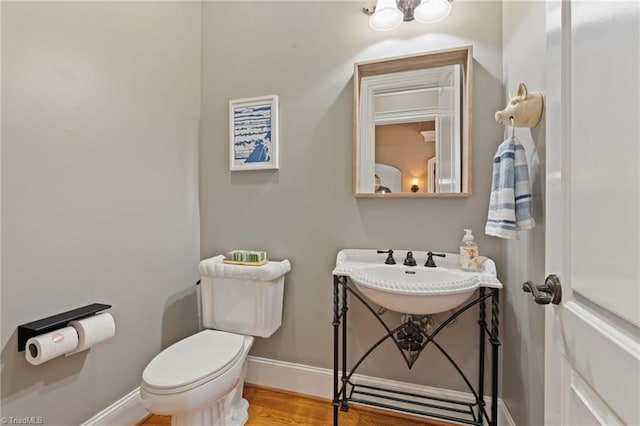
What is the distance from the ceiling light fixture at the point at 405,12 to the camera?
1.42m

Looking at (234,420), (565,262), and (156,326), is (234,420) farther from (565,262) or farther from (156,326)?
(565,262)

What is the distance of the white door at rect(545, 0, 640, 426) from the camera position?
0.44m

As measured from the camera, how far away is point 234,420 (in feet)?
4.79

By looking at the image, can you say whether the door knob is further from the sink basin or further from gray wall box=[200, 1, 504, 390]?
gray wall box=[200, 1, 504, 390]

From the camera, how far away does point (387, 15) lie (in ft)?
4.78

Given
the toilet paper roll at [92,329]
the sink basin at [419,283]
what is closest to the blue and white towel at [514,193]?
the sink basin at [419,283]

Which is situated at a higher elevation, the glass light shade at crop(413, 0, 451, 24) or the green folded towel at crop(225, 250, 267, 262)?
the glass light shade at crop(413, 0, 451, 24)

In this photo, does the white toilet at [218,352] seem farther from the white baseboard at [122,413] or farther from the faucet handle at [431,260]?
the faucet handle at [431,260]

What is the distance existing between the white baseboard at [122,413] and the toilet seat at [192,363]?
1.27 ft

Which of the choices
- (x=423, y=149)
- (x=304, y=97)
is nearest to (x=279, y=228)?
(x=304, y=97)

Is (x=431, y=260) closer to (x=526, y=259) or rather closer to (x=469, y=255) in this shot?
(x=469, y=255)

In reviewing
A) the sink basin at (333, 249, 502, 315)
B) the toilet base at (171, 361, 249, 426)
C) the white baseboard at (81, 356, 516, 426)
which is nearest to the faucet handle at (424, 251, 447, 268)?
the sink basin at (333, 249, 502, 315)

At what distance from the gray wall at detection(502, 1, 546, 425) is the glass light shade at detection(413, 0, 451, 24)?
27cm

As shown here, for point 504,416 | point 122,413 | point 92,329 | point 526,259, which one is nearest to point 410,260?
point 526,259
